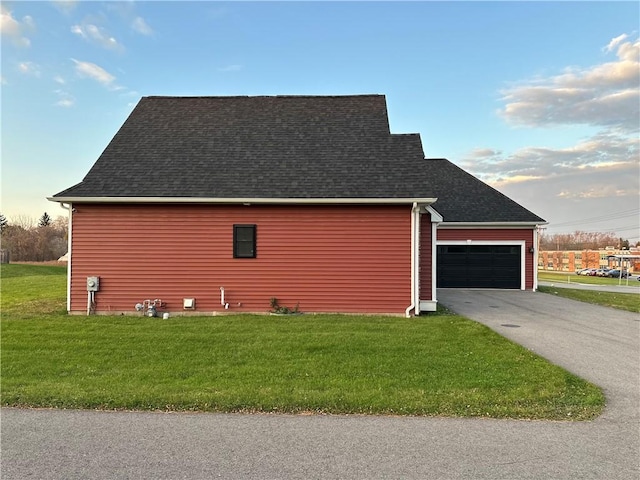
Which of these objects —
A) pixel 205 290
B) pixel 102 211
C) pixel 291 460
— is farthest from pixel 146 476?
pixel 102 211

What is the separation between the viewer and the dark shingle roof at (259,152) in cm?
1106

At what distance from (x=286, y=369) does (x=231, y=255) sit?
18.4 feet

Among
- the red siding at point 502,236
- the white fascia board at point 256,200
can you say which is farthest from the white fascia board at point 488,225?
the white fascia board at point 256,200

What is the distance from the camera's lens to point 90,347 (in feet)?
24.0

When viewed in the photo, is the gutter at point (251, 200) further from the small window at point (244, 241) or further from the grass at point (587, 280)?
the grass at point (587, 280)

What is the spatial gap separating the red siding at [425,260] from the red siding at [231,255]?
4.41 feet

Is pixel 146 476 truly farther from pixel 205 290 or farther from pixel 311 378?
pixel 205 290

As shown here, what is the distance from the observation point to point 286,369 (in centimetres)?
603

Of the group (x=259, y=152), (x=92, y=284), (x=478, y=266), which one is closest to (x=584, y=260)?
(x=478, y=266)

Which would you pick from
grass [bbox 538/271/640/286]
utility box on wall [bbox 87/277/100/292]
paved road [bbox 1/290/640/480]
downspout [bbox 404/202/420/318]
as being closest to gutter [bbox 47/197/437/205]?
downspout [bbox 404/202/420/318]

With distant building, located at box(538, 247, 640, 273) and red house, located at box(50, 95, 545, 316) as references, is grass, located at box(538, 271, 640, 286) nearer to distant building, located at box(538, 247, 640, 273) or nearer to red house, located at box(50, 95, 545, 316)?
distant building, located at box(538, 247, 640, 273)

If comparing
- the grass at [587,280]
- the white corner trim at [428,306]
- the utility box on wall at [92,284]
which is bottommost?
the grass at [587,280]

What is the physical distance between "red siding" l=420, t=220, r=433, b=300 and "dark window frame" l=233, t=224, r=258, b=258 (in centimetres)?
483

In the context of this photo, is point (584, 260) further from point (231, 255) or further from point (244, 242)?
point (231, 255)
